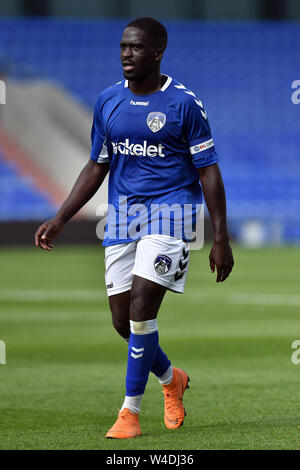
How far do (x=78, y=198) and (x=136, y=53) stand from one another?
40.6 inches

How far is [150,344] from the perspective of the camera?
6.01 m

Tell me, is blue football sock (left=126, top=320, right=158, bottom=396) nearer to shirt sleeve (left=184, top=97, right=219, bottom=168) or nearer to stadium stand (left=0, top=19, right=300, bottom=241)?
shirt sleeve (left=184, top=97, right=219, bottom=168)

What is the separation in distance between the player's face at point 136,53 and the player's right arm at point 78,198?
0.72 meters

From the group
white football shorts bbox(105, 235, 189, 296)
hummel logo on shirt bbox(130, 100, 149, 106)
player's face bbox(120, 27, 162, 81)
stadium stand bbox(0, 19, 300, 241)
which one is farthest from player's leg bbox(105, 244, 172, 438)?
stadium stand bbox(0, 19, 300, 241)

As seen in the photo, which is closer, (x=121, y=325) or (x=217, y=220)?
(x=217, y=220)

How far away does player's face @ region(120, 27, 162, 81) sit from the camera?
590 centimetres

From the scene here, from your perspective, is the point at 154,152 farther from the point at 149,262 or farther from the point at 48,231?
the point at 48,231

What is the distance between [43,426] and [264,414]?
4.77ft

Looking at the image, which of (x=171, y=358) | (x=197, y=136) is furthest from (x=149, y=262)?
(x=171, y=358)

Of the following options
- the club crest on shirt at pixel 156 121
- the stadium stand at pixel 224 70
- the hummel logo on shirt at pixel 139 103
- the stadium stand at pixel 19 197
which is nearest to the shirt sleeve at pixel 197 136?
the club crest on shirt at pixel 156 121

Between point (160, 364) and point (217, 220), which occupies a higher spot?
point (217, 220)

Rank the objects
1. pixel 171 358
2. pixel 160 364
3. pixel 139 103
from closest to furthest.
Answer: pixel 139 103
pixel 160 364
pixel 171 358

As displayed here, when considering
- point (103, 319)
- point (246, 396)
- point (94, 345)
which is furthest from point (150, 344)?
point (103, 319)

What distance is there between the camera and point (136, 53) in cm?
593
